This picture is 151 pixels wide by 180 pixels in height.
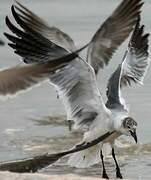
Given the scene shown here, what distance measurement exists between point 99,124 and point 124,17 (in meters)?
1.41

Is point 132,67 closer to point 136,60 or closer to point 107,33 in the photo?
point 136,60

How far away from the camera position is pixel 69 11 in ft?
Result: 59.1

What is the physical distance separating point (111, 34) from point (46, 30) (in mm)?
1090

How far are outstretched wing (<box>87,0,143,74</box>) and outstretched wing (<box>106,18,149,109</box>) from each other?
0.22m

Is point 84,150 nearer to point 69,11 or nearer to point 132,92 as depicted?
point 132,92

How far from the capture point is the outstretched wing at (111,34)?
10023 mm

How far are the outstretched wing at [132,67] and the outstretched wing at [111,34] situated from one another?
223mm

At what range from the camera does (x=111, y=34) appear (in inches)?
Answer: 403

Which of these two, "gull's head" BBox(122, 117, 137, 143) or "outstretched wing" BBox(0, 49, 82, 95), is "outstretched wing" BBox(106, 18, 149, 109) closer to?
"gull's head" BBox(122, 117, 137, 143)

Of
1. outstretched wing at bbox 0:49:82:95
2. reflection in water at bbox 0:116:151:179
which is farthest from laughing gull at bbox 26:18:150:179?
outstretched wing at bbox 0:49:82:95

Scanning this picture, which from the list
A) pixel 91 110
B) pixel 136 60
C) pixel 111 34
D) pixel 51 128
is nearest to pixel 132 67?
pixel 136 60

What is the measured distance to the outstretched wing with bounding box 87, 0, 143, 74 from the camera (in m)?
10.0

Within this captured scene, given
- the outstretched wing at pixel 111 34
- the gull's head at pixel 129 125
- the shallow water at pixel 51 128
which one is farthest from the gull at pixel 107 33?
the gull's head at pixel 129 125

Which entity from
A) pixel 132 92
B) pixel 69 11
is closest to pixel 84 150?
pixel 132 92
